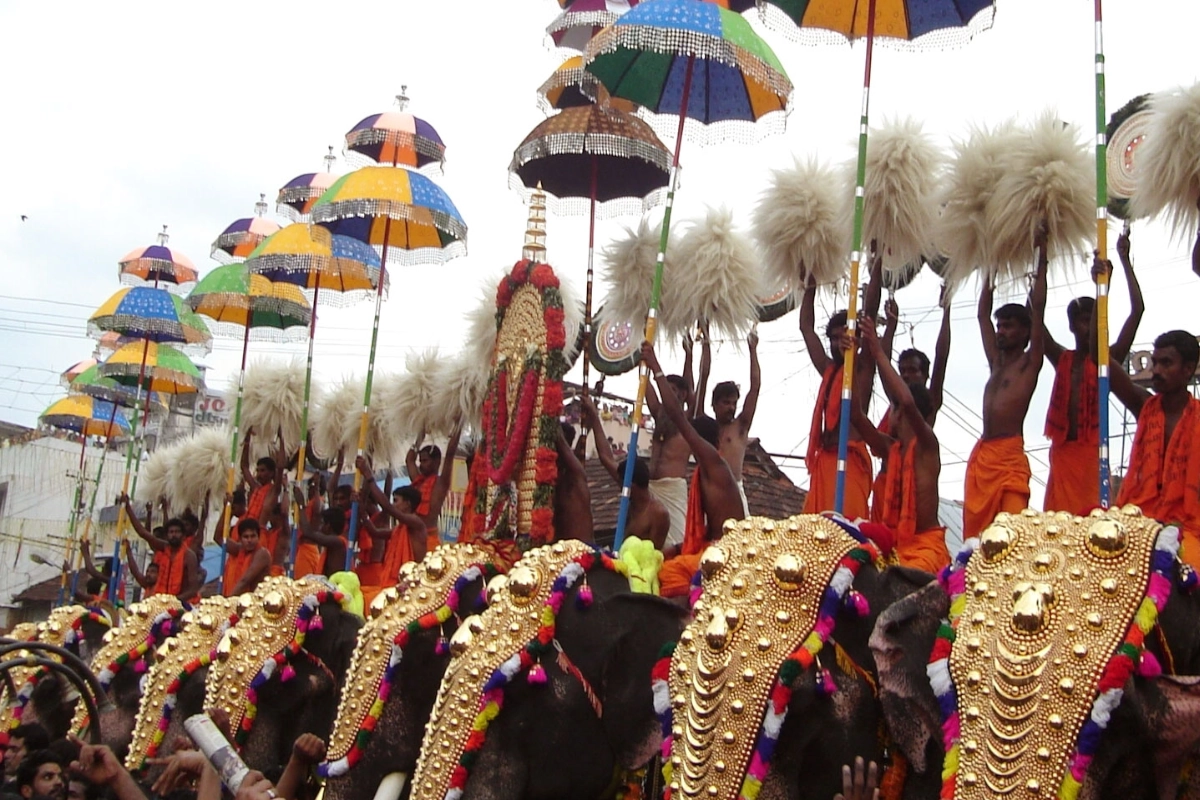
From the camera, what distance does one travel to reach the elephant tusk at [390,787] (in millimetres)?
5195

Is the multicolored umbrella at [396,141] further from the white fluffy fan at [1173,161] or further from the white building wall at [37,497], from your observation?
the white building wall at [37,497]

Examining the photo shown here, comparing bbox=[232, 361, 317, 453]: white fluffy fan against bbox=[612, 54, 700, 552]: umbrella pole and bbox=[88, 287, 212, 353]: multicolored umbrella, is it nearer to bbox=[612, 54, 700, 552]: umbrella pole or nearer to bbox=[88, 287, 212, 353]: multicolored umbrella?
bbox=[88, 287, 212, 353]: multicolored umbrella

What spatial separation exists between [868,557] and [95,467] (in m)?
30.1

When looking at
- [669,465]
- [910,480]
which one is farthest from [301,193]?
[910,480]

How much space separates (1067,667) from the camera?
3.21 metres

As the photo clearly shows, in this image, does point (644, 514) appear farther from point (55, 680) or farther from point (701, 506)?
point (55, 680)

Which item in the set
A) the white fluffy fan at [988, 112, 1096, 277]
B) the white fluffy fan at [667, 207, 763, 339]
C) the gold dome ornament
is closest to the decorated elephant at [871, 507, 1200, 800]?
the gold dome ornament

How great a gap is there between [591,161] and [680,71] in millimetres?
1016

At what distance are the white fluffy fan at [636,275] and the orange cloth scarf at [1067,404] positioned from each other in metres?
2.55

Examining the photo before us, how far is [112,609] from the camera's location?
1100cm

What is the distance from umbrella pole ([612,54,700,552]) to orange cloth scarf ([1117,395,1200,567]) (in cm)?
249

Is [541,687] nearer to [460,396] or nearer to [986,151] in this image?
[986,151]

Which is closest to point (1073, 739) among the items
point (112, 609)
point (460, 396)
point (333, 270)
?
point (460, 396)

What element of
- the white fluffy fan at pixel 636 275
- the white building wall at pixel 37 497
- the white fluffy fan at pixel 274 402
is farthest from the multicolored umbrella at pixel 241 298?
the white building wall at pixel 37 497
